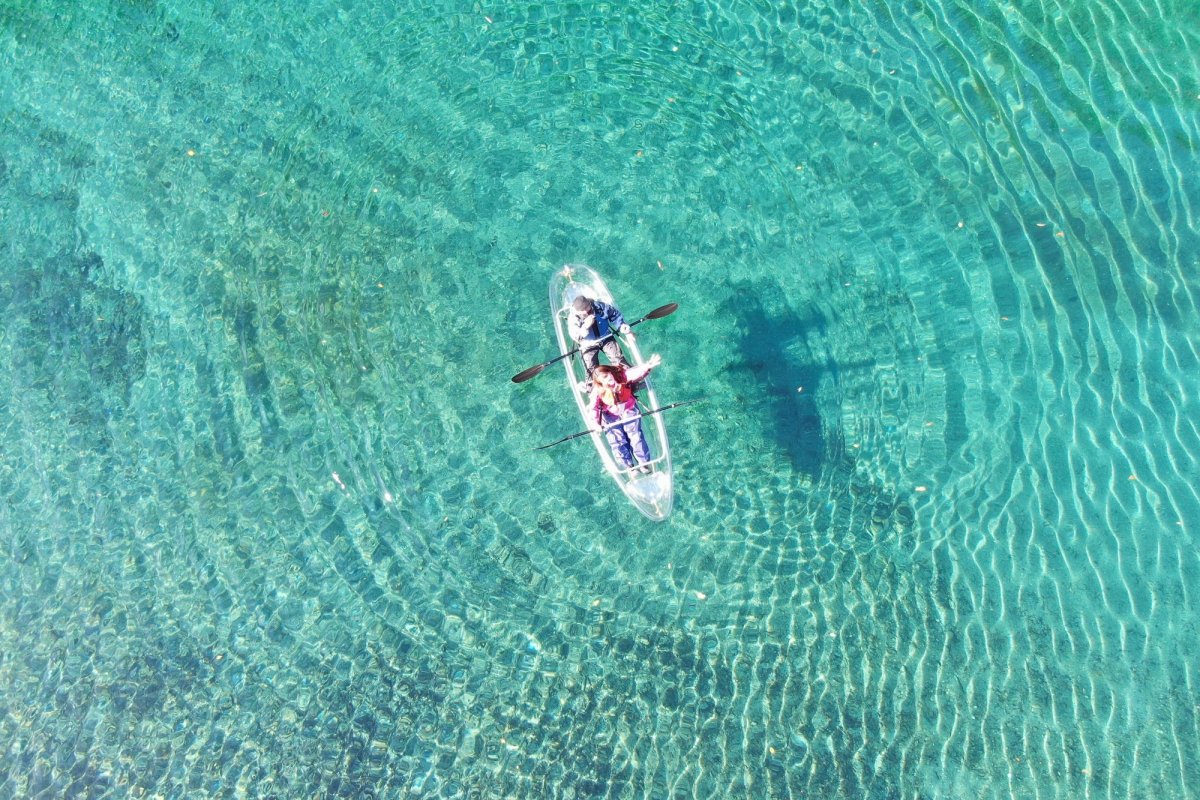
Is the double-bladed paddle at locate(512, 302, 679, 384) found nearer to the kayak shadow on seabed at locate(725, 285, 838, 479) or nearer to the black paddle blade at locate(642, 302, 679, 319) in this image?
the black paddle blade at locate(642, 302, 679, 319)

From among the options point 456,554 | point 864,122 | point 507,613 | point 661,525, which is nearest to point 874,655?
point 661,525

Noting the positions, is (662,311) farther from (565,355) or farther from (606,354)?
(565,355)

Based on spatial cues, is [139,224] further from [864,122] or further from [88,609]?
[864,122]

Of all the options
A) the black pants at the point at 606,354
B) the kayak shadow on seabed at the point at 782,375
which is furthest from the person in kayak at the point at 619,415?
the kayak shadow on seabed at the point at 782,375

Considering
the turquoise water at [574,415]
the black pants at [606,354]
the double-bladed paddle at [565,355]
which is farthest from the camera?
the black pants at [606,354]

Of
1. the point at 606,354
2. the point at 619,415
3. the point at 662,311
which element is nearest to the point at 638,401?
the point at 619,415

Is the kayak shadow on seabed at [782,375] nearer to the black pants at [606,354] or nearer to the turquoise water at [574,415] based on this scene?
the turquoise water at [574,415]
